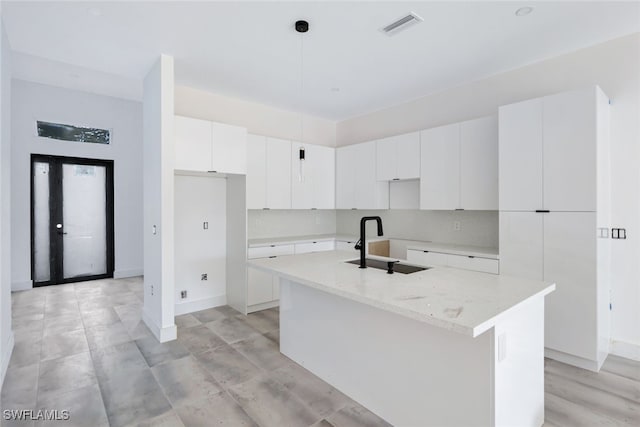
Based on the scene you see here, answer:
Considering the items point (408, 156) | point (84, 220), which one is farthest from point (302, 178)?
point (84, 220)

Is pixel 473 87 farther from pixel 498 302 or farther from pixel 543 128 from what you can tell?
pixel 498 302

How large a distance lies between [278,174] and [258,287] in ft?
5.24

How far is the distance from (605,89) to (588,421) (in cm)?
285

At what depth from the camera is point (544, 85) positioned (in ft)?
11.1

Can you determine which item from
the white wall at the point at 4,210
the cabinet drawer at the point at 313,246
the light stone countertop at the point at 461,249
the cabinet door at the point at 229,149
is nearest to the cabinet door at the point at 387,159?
the light stone countertop at the point at 461,249

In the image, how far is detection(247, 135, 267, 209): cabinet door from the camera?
430 centimetres

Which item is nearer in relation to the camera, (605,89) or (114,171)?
(605,89)

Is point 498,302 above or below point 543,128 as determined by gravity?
below

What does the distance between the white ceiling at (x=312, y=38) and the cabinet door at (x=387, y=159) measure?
2.61 ft

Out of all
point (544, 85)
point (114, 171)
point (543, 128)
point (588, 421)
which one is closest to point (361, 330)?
point (588, 421)

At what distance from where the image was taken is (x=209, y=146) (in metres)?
3.88

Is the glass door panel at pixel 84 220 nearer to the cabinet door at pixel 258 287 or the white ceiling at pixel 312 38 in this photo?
the white ceiling at pixel 312 38

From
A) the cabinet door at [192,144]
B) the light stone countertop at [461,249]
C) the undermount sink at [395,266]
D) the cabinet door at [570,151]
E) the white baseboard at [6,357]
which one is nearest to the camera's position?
the undermount sink at [395,266]

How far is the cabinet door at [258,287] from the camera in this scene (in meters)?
4.15
